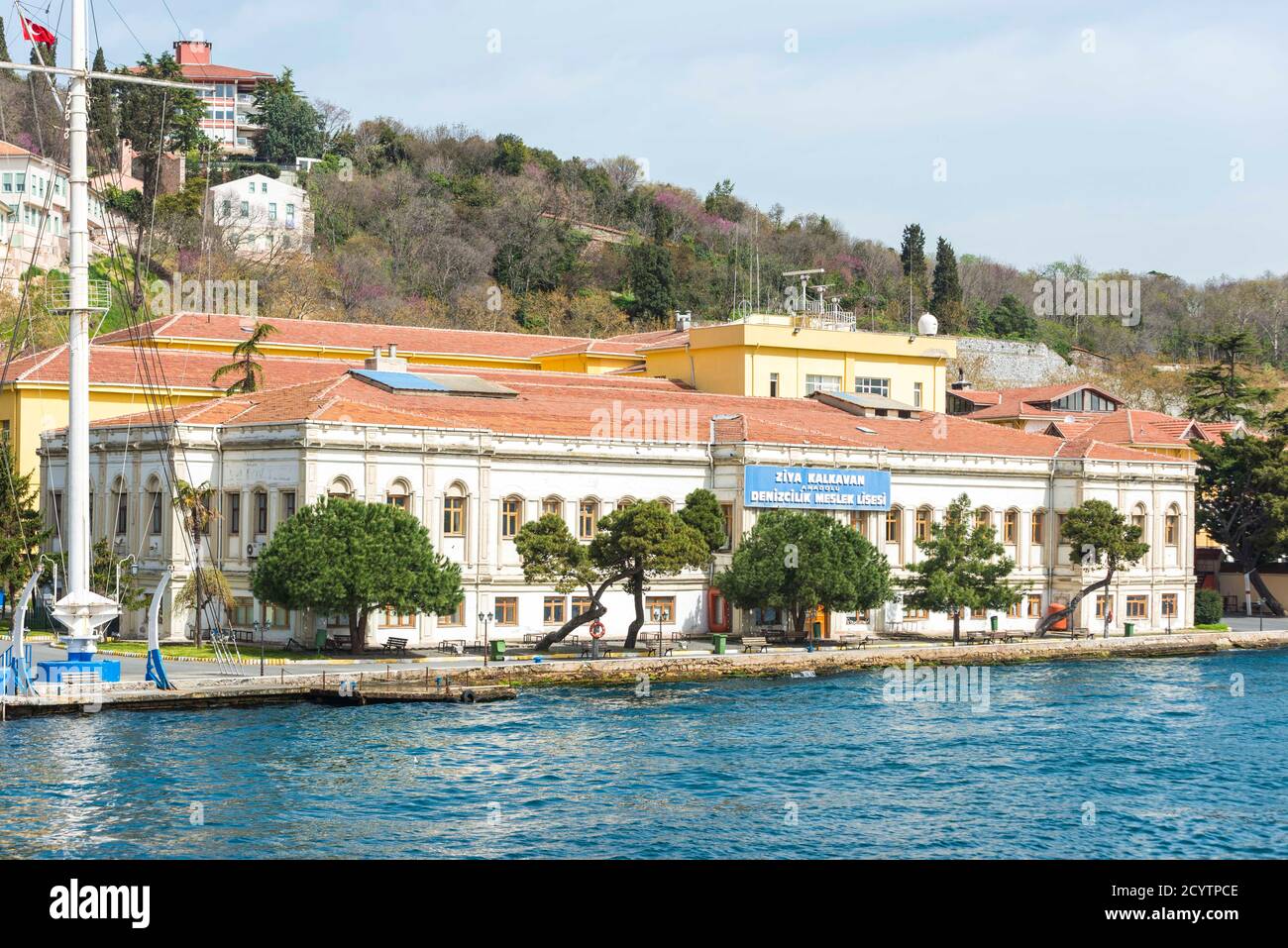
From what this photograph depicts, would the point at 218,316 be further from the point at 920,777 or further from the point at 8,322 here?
the point at 920,777

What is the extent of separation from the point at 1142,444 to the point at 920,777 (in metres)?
53.1

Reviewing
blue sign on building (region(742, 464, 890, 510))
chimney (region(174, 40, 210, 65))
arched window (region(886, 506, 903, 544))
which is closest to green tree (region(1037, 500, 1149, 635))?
arched window (region(886, 506, 903, 544))

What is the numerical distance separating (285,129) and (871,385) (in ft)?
218

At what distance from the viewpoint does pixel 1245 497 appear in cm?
8169

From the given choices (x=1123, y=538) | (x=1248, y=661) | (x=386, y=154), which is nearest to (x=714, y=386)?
(x=1123, y=538)

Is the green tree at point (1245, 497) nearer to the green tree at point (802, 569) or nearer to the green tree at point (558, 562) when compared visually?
the green tree at point (802, 569)

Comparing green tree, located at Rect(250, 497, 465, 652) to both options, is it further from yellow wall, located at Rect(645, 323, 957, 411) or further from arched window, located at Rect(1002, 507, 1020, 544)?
yellow wall, located at Rect(645, 323, 957, 411)

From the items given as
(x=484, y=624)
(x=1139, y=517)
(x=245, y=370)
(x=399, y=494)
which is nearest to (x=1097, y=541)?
(x=1139, y=517)

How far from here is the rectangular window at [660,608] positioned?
61844 millimetres

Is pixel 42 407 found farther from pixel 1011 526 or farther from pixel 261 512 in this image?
pixel 1011 526

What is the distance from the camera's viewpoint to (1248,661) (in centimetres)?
6600

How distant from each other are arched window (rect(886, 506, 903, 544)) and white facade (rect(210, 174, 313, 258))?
56.1m
